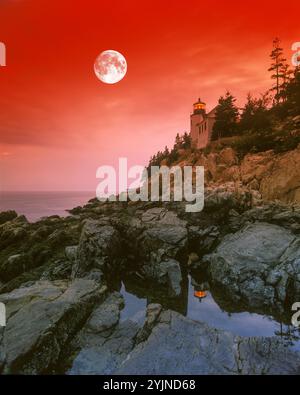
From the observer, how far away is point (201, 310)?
557 inches

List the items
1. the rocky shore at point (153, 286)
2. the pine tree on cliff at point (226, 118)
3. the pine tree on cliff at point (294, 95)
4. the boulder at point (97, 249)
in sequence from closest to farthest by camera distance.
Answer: the rocky shore at point (153, 286) < the boulder at point (97, 249) < the pine tree on cliff at point (294, 95) < the pine tree on cliff at point (226, 118)

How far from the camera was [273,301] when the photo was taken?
45.8ft

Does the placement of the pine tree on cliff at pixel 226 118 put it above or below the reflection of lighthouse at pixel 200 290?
above

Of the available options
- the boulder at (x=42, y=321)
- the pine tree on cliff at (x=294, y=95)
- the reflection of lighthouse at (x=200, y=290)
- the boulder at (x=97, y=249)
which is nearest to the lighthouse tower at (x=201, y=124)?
the pine tree on cliff at (x=294, y=95)

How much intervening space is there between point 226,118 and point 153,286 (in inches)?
1454

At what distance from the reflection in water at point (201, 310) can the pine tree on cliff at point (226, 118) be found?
34.0m

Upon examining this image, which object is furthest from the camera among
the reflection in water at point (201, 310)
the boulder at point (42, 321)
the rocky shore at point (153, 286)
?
the reflection in water at point (201, 310)

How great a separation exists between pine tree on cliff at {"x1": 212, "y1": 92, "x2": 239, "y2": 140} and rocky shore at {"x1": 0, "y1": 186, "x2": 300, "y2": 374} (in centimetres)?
2243

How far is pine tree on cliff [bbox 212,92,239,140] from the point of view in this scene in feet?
148

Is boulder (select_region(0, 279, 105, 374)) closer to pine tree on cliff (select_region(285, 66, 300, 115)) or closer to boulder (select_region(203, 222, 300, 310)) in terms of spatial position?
boulder (select_region(203, 222, 300, 310))

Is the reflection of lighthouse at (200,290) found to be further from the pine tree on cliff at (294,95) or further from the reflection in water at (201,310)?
the pine tree on cliff at (294,95)

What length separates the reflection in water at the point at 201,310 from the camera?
11992 mm

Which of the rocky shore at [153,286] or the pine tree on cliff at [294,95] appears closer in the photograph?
the rocky shore at [153,286]
